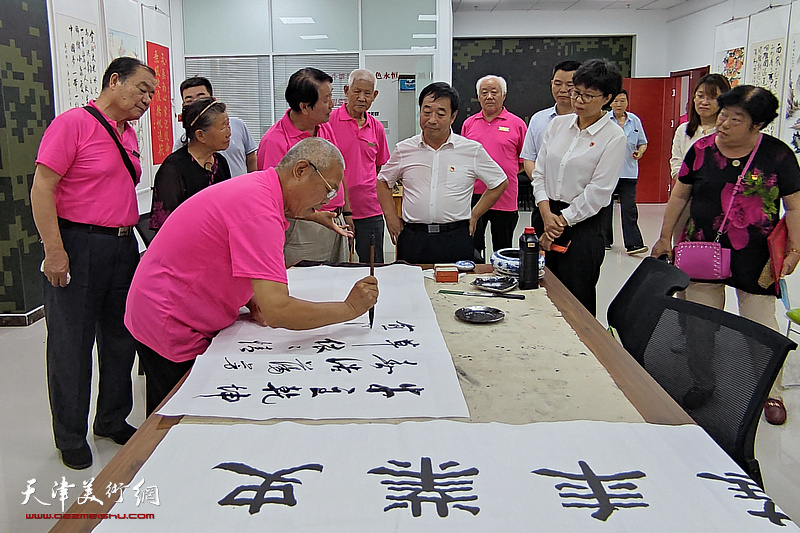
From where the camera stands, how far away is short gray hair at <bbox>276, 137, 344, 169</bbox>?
5.63 ft

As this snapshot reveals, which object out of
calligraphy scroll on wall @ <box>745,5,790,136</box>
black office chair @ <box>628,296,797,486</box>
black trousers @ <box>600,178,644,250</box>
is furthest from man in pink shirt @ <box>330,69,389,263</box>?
calligraphy scroll on wall @ <box>745,5,790,136</box>

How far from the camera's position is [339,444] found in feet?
4.01

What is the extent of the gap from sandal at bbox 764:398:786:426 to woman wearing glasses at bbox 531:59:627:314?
0.87 m

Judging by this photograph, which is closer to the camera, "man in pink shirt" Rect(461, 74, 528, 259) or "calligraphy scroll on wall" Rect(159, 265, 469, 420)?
"calligraphy scroll on wall" Rect(159, 265, 469, 420)

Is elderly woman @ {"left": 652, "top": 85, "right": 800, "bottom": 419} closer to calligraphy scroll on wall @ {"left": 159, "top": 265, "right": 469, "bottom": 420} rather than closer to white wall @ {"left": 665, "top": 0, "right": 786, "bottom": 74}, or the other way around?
calligraphy scroll on wall @ {"left": 159, "top": 265, "right": 469, "bottom": 420}

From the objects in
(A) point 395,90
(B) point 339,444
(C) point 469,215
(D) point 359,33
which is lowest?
(B) point 339,444

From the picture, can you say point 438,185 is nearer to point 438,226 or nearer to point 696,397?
point 438,226

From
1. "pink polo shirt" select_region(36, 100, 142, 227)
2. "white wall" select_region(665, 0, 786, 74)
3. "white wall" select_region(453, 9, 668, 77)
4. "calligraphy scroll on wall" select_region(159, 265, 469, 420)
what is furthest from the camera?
"white wall" select_region(453, 9, 668, 77)

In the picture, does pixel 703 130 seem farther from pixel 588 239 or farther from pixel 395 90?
pixel 395 90

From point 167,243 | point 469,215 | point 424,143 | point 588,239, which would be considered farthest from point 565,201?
point 167,243

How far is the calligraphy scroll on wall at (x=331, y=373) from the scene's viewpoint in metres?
1.37

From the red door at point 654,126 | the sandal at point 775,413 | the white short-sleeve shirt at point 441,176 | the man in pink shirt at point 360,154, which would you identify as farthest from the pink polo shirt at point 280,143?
the red door at point 654,126

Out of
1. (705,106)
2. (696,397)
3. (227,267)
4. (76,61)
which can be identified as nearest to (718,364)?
(696,397)

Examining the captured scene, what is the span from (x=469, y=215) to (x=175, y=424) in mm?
2139
